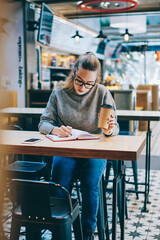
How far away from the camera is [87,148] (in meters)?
1.67

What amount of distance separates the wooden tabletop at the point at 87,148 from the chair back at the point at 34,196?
10.9 inches

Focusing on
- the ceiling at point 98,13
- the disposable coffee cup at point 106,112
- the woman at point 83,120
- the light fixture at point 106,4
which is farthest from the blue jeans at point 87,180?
the ceiling at point 98,13

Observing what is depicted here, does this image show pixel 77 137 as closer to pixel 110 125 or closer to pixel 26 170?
pixel 110 125

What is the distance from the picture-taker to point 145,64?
14711 millimetres

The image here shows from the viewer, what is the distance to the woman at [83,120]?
1.91m

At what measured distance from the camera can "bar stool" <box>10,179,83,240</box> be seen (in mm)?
1293

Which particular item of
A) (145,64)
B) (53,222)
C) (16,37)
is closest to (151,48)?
(145,64)

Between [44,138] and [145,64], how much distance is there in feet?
44.0

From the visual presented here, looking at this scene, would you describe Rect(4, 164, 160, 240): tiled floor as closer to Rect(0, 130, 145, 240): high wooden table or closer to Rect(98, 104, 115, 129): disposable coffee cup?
Rect(0, 130, 145, 240): high wooden table

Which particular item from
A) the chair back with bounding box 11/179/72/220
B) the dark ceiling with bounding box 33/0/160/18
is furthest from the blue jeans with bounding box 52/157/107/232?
the dark ceiling with bounding box 33/0/160/18

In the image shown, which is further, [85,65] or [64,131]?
[85,65]

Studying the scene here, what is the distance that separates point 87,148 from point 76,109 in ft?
1.89

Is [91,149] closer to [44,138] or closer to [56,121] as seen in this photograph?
[44,138]

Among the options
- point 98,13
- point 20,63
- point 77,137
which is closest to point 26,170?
point 77,137
